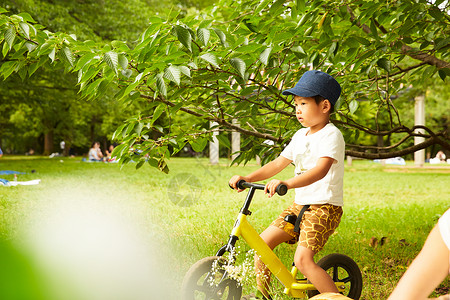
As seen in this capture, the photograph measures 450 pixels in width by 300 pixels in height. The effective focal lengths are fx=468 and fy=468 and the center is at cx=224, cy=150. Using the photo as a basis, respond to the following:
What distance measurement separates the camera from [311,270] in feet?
8.41

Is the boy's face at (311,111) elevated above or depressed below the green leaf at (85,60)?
below

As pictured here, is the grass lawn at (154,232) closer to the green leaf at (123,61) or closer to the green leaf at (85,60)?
the green leaf at (123,61)

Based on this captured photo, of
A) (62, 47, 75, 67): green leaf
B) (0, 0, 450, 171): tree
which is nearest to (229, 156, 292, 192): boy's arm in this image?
(0, 0, 450, 171): tree

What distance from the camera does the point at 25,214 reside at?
714 centimetres

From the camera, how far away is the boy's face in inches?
98.4

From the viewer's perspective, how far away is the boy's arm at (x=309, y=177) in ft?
7.02

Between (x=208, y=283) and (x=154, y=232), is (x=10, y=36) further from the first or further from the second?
(x=154, y=232)

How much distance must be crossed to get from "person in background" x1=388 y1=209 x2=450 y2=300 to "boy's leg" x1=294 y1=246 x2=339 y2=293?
6.17ft

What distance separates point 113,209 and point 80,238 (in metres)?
2.24

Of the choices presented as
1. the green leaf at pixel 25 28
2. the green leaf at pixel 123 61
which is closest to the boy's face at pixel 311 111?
the green leaf at pixel 123 61

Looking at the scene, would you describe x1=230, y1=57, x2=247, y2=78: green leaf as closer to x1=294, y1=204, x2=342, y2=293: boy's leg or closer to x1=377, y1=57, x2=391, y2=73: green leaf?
x1=294, y1=204, x2=342, y2=293: boy's leg

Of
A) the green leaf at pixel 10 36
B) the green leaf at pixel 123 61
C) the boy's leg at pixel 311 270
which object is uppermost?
the green leaf at pixel 10 36

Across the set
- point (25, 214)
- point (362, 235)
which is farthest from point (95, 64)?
point (25, 214)

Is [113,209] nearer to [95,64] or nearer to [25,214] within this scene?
[25,214]
